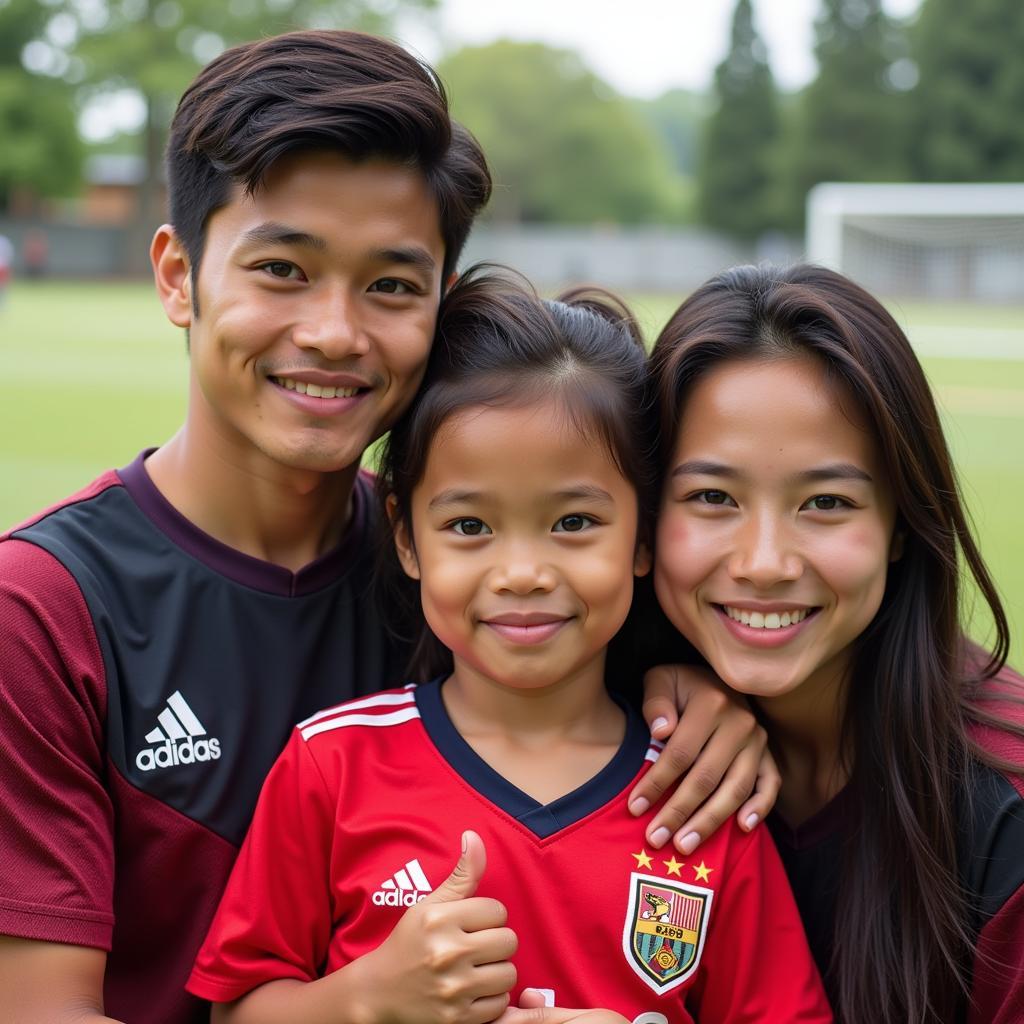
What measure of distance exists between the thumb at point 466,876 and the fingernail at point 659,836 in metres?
0.29

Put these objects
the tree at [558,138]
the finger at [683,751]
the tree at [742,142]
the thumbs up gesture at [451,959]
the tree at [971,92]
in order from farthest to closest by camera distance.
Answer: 1. the tree at [558,138]
2. the tree at [742,142]
3. the tree at [971,92]
4. the finger at [683,751]
5. the thumbs up gesture at [451,959]

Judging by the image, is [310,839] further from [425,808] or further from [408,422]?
[408,422]

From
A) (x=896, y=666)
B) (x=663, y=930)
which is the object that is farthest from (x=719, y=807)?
(x=896, y=666)

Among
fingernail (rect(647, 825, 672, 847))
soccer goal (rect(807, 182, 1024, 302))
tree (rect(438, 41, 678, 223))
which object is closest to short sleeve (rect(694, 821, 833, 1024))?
fingernail (rect(647, 825, 672, 847))

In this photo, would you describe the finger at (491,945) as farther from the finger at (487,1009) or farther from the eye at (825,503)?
the eye at (825,503)

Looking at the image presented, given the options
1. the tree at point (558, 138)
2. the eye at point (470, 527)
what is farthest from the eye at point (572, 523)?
the tree at point (558, 138)

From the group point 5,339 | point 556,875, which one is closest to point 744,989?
point 556,875

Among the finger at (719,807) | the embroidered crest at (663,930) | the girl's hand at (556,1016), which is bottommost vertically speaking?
the girl's hand at (556,1016)

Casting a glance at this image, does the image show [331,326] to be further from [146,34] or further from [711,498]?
[146,34]

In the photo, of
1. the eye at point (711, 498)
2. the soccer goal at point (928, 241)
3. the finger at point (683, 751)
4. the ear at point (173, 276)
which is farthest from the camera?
the soccer goal at point (928, 241)

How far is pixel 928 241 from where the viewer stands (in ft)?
62.7

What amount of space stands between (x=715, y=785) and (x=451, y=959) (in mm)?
524

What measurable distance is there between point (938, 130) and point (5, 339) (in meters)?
30.6

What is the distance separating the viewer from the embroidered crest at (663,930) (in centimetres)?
196
